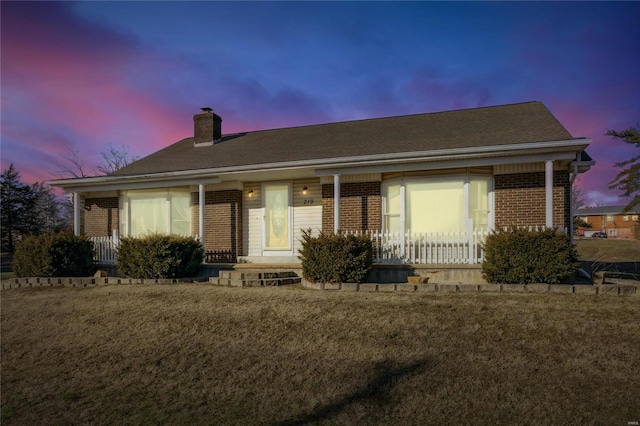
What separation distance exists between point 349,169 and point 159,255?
551cm

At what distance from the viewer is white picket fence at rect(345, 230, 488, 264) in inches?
418

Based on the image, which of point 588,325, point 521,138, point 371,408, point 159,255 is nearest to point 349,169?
point 521,138

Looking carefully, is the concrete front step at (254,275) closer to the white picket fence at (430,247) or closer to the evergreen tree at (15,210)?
the white picket fence at (430,247)

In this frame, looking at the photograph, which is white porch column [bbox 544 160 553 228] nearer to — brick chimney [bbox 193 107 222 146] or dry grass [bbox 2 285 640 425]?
dry grass [bbox 2 285 640 425]

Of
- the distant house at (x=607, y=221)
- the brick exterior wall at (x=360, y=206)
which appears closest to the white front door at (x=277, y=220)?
the brick exterior wall at (x=360, y=206)

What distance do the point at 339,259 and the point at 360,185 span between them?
378 cm

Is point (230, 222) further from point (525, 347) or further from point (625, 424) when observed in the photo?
point (625, 424)

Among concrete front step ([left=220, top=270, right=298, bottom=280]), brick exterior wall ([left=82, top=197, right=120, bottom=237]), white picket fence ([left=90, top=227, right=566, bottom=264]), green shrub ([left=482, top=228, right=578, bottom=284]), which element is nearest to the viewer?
green shrub ([left=482, top=228, right=578, bottom=284])

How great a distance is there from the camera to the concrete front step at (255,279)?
10023 millimetres

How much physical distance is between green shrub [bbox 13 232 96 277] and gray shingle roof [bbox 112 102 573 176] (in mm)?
3205

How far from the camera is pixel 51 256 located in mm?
11891

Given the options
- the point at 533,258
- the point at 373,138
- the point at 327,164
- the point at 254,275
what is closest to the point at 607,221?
the point at 373,138

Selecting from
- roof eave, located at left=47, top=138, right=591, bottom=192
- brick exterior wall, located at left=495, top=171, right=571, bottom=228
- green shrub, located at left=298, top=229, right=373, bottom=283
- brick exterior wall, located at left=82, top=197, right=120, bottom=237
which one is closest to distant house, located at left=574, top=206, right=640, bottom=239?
brick exterior wall, located at left=495, top=171, right=571, bottom=228

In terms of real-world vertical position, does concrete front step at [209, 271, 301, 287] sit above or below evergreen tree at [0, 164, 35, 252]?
below
